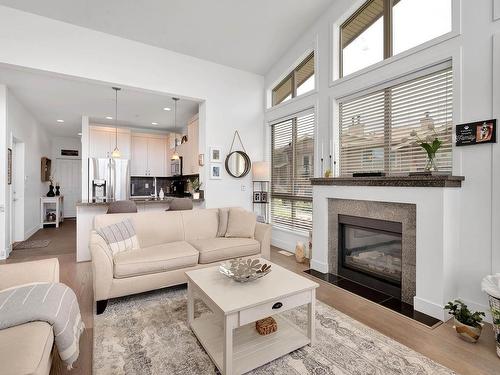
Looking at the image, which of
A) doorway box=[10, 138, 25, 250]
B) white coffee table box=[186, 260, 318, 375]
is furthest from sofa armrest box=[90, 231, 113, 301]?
doorway box=[10, 138, 25, 250]

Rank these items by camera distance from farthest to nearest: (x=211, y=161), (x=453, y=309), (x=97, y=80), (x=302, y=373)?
(x=211, y=161) < (x=97, y=80) < (x=453, y=309) < (x=302, y=373)

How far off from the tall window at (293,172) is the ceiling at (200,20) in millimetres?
1407

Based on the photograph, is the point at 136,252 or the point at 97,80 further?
the point at 97,80

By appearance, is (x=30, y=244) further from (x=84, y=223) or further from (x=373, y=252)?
(x=373, y=252)

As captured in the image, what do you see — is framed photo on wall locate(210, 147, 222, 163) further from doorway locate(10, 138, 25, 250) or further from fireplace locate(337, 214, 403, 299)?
doorway locate(10, 138, 25, 250)

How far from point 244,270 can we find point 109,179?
18.9 feet

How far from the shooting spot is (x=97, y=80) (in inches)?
151

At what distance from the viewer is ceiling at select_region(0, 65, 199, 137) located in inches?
170

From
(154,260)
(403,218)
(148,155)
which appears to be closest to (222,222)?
(154,260)

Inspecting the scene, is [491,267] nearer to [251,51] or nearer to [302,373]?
[302,373]

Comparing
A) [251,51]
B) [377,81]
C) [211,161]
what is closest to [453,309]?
[377,81]

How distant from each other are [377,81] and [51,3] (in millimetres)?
4192

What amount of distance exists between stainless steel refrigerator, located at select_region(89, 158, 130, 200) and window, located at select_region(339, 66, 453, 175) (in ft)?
18.0

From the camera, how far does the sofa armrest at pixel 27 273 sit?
1827 mm
